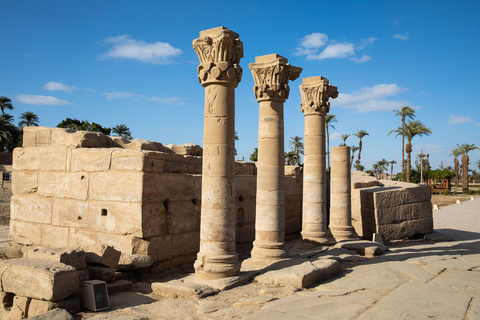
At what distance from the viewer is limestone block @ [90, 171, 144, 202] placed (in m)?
8.32

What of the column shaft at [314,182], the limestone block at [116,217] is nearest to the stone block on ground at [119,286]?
the limestone block at [116,217]

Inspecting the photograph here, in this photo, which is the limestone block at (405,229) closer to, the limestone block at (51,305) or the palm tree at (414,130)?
the limestone block at (51,305)

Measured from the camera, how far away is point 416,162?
286 ft

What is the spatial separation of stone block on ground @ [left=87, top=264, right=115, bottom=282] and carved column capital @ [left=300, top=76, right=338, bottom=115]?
23.6ft

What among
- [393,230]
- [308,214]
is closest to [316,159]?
[308,214]

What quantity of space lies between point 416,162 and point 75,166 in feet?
293

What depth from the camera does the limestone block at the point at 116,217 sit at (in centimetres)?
827

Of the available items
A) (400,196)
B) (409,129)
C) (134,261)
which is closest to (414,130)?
(409,129)

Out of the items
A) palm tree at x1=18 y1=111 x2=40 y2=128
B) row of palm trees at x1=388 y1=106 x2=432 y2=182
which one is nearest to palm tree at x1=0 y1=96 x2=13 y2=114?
palm tree at x1=18 y1=111 x2=40 y2=128

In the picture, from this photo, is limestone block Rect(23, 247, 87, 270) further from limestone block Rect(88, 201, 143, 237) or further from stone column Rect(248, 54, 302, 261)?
stone column Rect(248, 54, 302, 261)

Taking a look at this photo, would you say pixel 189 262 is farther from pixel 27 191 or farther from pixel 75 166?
pixel 27 191

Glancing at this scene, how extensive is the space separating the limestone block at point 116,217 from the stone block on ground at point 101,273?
120 centimetres

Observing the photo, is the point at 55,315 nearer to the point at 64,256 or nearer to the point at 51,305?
the point at 51,305

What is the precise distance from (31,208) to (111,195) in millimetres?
3150
